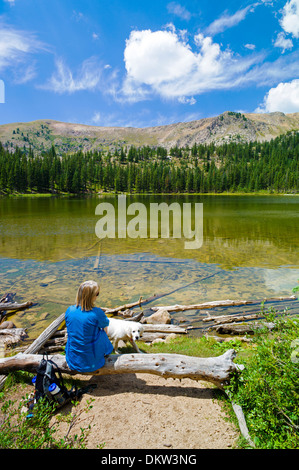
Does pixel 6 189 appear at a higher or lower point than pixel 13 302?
higher

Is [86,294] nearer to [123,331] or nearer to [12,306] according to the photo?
[123,331]

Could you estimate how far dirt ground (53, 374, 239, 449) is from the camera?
4.36 m

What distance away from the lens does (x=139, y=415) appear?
197 inches

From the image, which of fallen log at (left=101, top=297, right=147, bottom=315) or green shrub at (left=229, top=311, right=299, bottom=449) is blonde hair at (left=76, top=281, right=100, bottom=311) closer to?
green shrub at (left=229, top=311, right=299, bottom=449)

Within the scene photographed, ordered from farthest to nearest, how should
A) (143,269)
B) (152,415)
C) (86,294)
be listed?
(143,269) → (86,294) → (152,415)

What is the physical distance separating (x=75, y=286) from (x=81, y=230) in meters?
20.0

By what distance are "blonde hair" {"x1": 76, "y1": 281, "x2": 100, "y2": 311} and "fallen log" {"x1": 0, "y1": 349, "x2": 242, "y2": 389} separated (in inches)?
62.2

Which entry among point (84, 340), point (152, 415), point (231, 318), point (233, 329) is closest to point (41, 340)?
point (84, 340)

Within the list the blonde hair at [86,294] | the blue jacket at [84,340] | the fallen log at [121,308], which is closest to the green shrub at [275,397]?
the blue jacket at [84,340]

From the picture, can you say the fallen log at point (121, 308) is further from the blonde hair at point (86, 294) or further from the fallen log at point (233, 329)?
the blonde hair at point (86, 294)

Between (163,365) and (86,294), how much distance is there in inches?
97.0

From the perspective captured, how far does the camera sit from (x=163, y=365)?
225 inches
